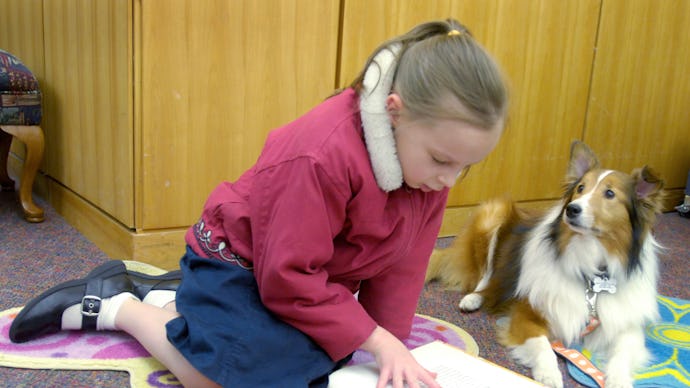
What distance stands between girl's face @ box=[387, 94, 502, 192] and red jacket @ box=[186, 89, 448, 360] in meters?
0.07

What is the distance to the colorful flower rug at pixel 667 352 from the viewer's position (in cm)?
154

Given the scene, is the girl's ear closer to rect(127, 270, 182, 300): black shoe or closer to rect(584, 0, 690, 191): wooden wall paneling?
rect(127, 270, 182, 300): black shoe

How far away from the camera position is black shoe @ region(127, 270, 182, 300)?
160cm

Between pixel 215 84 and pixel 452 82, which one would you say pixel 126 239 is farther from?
pixel 452 82

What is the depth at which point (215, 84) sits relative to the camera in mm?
1965

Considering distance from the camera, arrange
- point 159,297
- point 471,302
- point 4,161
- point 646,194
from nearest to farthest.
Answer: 1. point 159,297
2. point 646,194
3. point 471,302
4. point 4,161

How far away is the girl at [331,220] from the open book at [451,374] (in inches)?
1.8

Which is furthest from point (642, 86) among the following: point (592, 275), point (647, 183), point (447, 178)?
point (447, 178)

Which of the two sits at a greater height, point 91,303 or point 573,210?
point 573,210

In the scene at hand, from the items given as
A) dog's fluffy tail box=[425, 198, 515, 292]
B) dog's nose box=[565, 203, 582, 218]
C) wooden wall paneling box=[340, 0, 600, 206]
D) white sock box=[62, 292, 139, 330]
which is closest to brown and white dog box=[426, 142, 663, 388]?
dog's nose box=[565, 203, 582, 218]

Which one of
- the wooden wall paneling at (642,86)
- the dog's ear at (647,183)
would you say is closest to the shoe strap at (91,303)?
the dog's ear at (647,183)

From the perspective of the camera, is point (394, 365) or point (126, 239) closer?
point (394, 365)

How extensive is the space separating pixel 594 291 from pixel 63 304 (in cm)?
131

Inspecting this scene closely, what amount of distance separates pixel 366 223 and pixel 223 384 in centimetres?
39
